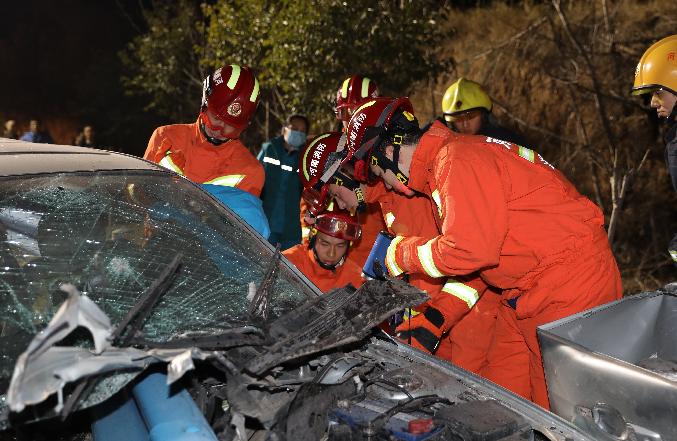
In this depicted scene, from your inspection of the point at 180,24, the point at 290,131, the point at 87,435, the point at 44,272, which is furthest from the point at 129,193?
the point at 180,24

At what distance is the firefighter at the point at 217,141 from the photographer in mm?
4090

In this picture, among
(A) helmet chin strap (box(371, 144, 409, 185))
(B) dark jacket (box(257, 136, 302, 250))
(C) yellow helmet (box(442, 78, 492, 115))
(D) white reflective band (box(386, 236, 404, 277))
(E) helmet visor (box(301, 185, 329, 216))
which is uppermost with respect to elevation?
(A) helmet chin strap (box(371, 144, 409, 185))

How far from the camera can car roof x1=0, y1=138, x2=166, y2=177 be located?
8.23 ft

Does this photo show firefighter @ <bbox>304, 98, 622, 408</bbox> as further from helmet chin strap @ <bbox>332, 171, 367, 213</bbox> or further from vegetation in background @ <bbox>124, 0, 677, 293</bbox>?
vegetation in background @ <bbox>124, 0, 677, 293</bbox>

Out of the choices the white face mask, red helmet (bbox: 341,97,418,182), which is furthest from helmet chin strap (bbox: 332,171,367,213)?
the white face mask

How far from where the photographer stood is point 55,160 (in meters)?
2.67

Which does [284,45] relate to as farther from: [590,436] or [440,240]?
[590,436]

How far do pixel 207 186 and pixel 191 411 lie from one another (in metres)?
2.15

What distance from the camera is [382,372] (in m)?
2.50

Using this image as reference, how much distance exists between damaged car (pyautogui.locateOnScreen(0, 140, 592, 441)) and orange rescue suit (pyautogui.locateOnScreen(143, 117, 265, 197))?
122 cm

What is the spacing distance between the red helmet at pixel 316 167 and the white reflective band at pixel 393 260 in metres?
0.89

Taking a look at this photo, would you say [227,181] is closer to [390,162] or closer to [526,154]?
[390,162]

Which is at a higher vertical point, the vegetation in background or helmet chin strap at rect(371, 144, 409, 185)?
helmet chin strap at rect(371, 144, 409, 185)

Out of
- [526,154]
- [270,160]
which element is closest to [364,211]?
[270,160]
